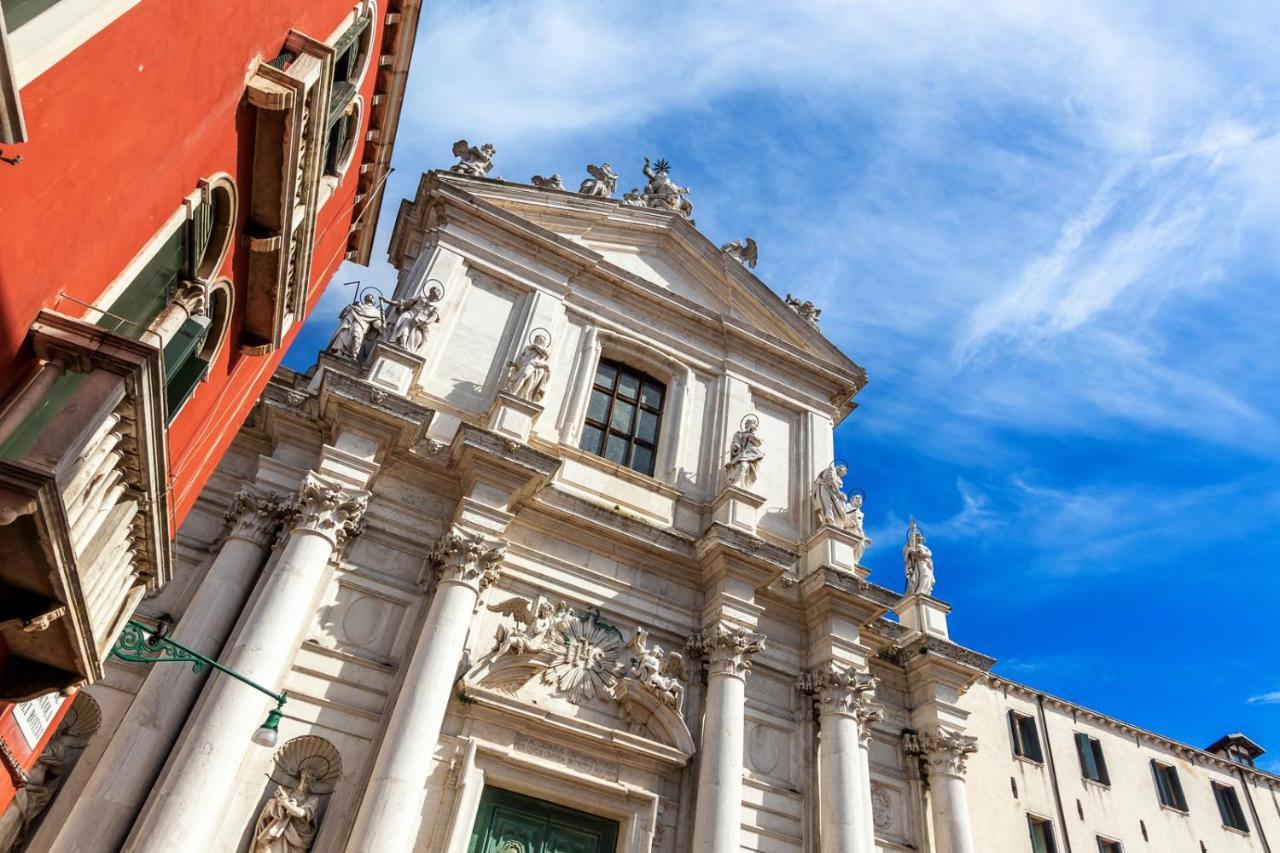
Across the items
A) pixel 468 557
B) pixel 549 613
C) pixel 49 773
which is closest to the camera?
pixel 49 773

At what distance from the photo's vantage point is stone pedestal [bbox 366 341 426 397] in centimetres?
1282

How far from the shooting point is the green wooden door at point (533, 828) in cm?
1070

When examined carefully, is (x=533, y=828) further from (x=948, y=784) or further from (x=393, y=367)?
(x=948, y=784)

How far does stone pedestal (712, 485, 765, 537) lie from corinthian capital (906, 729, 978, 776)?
14.1 ft

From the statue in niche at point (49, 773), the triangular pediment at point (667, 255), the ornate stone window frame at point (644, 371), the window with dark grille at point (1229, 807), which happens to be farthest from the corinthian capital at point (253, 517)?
the window with dark grille at point (1229, 807)

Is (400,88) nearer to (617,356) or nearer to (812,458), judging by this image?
(617,356)

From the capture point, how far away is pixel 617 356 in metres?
16.7

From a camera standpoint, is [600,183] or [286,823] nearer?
[286,823]

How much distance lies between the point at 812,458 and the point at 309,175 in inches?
441

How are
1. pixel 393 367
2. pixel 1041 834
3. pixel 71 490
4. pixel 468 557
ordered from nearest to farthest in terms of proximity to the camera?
pixel 71 490, pixel 468 557, pixel 393 367, pixel 1041 834

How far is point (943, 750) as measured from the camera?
1404 cm

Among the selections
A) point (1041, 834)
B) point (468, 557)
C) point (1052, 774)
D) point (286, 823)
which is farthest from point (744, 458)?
point (1052, 774)

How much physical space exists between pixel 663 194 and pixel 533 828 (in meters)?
14.0

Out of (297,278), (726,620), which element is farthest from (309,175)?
(726,620)
